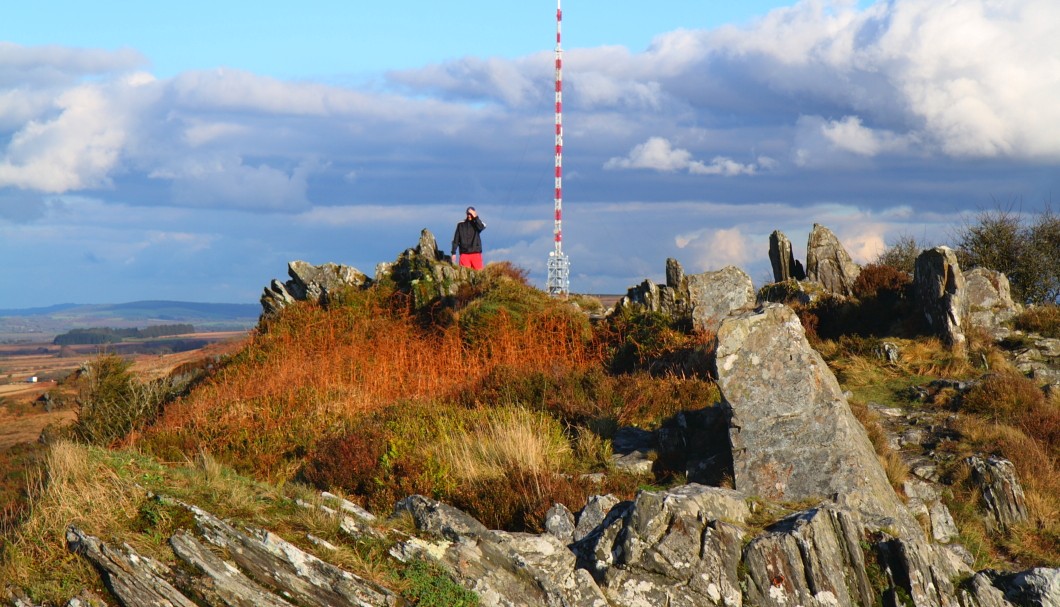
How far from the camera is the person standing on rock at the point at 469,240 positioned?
24.3 metres

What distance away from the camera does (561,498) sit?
9.81 m

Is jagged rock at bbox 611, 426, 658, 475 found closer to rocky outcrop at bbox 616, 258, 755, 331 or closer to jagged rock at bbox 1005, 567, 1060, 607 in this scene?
jagged rock at bbox 1005, 567, 1060, 607

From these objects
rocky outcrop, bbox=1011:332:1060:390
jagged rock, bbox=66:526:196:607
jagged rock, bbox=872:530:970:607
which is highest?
rocky outcrop, bbox=1011:332:1060:390

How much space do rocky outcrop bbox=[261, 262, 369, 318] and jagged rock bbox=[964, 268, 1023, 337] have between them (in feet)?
48.0

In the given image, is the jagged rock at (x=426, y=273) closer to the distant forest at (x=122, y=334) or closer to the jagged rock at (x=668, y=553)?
the jagged rock at (x=668, y=553)

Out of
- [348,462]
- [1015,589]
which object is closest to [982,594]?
[1015,589]

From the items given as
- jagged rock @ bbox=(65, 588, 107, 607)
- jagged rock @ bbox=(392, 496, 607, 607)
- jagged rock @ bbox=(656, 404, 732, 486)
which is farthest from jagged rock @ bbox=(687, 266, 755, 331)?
jagged rock @ bbox=(65, 588, 107, 607)

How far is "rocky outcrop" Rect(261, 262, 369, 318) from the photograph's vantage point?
A: 75.6 ft

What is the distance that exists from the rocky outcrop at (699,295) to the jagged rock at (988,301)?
447 cm

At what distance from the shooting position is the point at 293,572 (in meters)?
6.62

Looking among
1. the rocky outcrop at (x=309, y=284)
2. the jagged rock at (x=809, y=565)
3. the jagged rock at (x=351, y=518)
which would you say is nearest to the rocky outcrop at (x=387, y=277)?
the rocky outcrop at (x=309, y=284)

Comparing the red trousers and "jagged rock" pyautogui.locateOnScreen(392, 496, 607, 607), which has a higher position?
the red trousers

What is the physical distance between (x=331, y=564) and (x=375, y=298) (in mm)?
16452

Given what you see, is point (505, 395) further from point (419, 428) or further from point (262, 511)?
point (262, 511)
